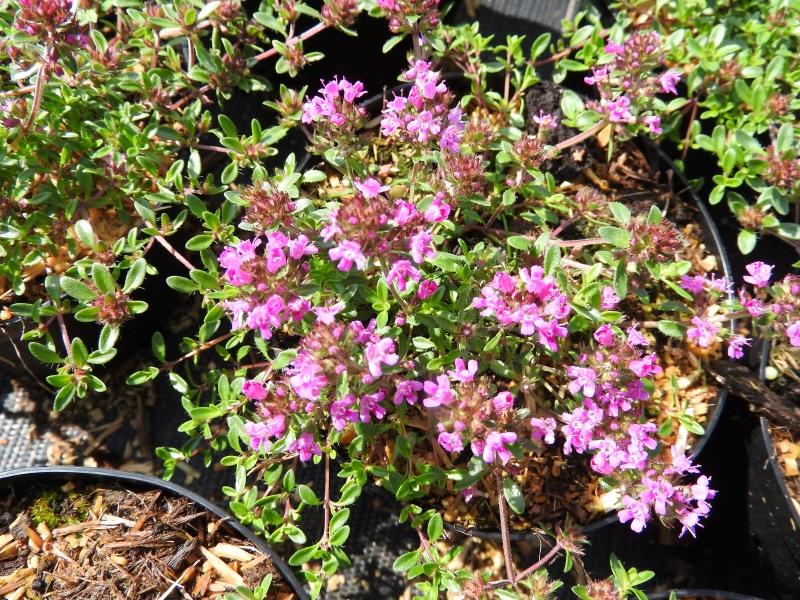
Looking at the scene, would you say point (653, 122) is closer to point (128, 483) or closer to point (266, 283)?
point (266, 283)

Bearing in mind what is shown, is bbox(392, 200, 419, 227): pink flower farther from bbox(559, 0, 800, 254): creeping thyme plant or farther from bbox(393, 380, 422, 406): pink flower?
bbox(559, 0, 800, 254): creeping thyme plant

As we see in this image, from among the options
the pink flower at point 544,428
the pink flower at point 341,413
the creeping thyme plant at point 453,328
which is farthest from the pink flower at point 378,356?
the pink flower at point 544,428

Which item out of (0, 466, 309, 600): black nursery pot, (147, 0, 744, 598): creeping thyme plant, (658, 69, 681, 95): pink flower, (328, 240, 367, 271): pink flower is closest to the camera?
(328, 240, 367, 271): pink flower

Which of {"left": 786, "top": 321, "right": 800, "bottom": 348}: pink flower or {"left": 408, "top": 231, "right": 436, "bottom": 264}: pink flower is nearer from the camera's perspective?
{"left": 408, "top": 231, "right": 436, "bottom": 264}: pink flower

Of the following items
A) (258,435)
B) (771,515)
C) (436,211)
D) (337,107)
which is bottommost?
(771,515)

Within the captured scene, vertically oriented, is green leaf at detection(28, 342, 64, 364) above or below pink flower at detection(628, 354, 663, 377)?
below

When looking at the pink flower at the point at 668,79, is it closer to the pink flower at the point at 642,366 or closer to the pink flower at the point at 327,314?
the pink flower at the point at 642,366

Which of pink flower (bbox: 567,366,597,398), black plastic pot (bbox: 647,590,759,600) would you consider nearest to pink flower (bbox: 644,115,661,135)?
pink flower (bbox: 567,366,597,398)

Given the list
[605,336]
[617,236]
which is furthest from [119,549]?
[617,236]
